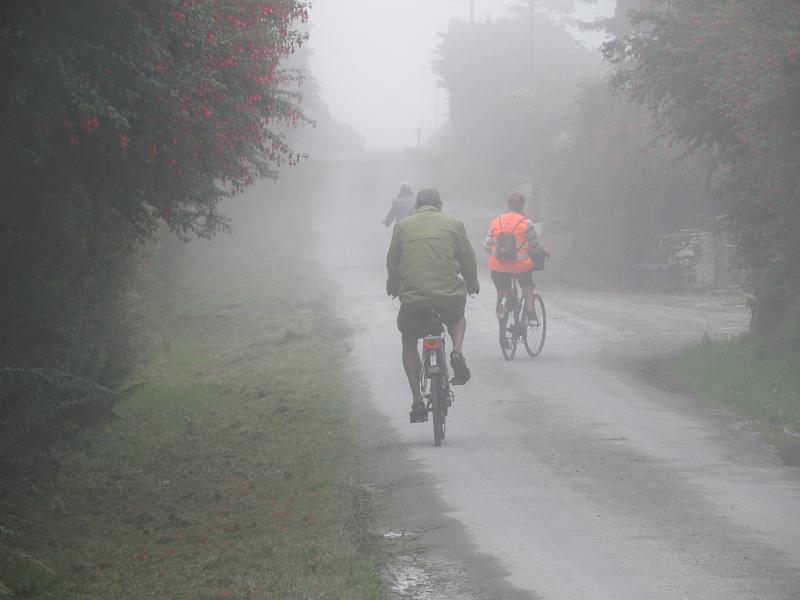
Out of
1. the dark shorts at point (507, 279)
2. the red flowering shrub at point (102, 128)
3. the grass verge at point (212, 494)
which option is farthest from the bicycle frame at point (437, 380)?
the dark shorts at point (507, 279)

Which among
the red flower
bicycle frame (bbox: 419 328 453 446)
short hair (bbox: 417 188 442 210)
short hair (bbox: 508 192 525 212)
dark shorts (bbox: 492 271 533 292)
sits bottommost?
bicycle frame (bbox: 419 328 453 446)

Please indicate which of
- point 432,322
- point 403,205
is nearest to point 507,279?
point 432,322

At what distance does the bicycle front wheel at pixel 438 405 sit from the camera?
35.4 feet

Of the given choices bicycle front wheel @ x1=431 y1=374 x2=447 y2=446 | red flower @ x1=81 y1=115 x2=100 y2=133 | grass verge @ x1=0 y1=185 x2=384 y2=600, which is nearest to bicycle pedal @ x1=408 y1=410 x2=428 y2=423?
bicycle front wheel @ x1=431 y1=374 x2=447 y2=446

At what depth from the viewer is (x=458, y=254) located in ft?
36.7

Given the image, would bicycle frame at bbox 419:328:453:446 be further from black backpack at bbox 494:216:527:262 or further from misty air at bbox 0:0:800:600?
black backpack at bbox 494:216:527:262

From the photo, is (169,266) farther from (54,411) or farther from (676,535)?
(676,535)

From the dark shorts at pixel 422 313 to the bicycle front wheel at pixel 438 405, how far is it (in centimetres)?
49

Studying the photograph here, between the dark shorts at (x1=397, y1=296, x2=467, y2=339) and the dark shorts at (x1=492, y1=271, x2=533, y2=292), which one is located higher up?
the dark shorts at (x1=397, y1=296, x2=467, y2=339)

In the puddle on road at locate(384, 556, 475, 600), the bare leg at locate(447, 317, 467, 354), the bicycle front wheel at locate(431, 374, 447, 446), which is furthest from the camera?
the bare leg at locate(447, 317, 467, 354)

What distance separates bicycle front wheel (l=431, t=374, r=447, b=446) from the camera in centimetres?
1078

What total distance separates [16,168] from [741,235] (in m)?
11.0

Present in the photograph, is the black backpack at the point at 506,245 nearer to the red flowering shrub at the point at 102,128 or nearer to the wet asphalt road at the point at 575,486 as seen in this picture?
A: the wet asphalt road at the point at 575,486

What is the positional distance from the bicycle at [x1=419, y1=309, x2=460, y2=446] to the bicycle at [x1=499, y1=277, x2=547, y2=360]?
495 centimetres
